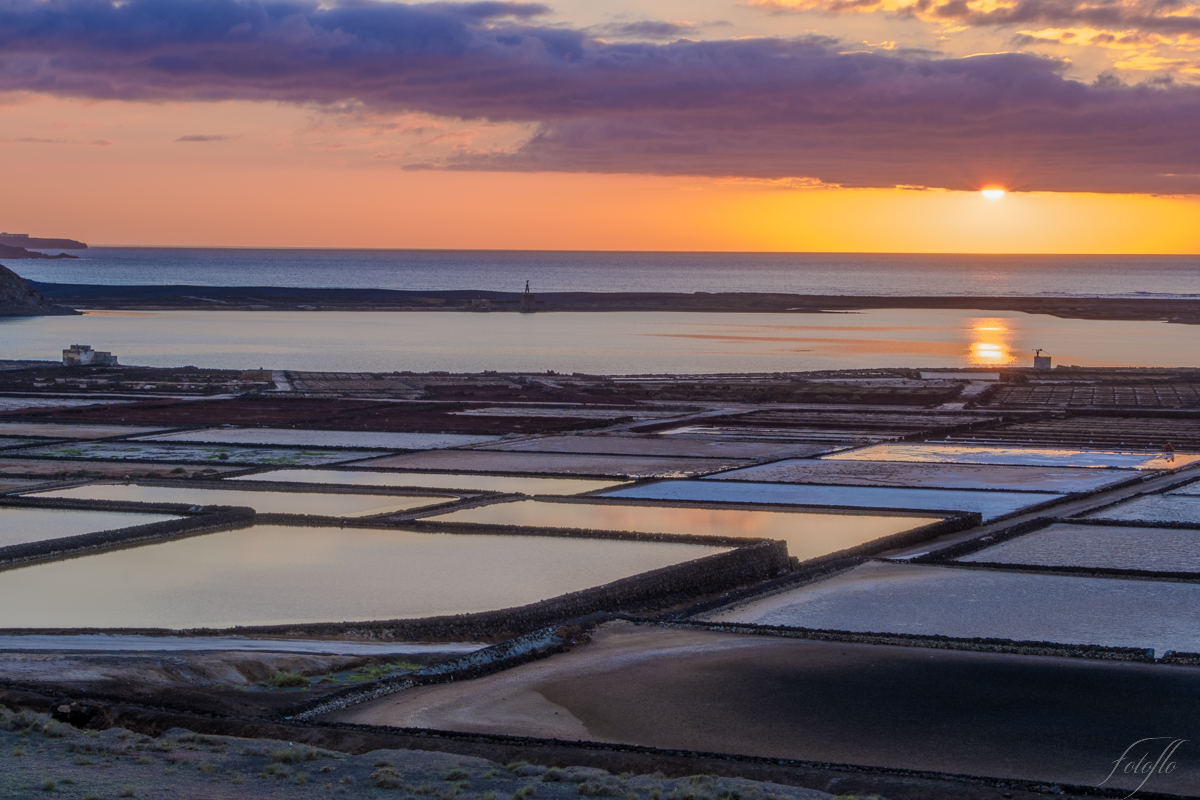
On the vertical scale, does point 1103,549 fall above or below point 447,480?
below

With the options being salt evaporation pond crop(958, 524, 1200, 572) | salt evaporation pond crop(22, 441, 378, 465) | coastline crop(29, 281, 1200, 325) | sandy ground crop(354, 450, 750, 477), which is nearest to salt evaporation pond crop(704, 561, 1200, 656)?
salt evaporation pond crop(958, 524, 1200, 572)

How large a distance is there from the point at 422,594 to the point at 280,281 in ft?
579

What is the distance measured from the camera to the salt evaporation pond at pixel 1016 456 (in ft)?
90.6

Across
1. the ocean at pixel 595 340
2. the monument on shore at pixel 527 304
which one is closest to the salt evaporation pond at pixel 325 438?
the ocean at pixel 595 340

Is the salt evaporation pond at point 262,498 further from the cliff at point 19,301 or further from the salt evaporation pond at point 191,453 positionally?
the cliff at point 19,301

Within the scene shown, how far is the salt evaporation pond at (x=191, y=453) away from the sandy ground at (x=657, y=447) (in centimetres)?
359

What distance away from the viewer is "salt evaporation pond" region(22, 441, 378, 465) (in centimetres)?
2778

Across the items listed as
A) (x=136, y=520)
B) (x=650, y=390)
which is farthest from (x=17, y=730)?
(x=650, y=390)

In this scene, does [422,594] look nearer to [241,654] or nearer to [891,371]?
[241,654]

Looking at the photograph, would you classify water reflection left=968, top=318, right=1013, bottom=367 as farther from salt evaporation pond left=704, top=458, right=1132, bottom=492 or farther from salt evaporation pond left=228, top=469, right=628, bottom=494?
salt evaporation pond left=228, top=469, right=628, bottom=494

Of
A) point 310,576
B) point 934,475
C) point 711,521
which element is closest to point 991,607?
point 711,521

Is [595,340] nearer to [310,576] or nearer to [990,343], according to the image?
[990,343]

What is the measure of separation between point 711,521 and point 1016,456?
417 inches

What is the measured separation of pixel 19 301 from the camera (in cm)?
9619
